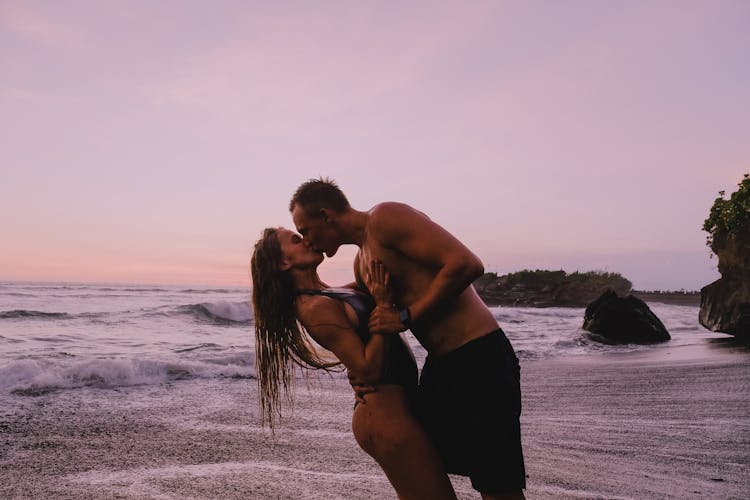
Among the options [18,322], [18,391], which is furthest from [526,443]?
[18,322]

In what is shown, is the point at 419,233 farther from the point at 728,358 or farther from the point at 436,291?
the point at 728,358

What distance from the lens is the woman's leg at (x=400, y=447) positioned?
267 centimetres

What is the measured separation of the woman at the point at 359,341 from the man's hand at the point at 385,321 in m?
0.04

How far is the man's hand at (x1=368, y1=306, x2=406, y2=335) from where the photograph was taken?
8.66ft

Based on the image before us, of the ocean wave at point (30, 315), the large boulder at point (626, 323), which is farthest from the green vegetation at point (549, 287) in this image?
the ocean wave at point (30, 315)

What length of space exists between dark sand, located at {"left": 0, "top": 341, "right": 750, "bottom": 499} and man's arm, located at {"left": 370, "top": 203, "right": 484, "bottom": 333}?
2.20 metres

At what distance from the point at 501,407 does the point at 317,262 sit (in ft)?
3.73

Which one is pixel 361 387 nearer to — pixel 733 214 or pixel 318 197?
pixel 318 197

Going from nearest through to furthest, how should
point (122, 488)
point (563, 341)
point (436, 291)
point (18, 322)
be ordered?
point (436, 291)
point (122, 488)
point (563, 341)
point (18, 322)

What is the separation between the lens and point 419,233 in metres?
2.78

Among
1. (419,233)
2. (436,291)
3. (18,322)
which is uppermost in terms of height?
(419,233)

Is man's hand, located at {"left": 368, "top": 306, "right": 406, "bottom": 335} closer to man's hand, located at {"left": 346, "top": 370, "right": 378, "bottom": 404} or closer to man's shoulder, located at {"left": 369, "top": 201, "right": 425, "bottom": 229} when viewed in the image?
man's hand, located at {"left": 346, "top": 370, "right": 378, "bottom": 404}

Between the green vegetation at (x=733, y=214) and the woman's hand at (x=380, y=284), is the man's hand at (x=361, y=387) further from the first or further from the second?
the green vegetation at (x=733, y=214)

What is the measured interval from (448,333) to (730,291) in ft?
47.5
